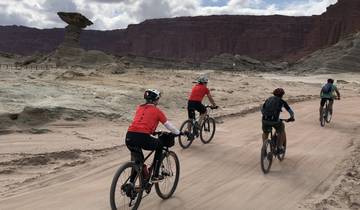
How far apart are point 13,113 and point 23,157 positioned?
164 inches

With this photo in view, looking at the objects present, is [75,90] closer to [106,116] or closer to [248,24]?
[106,116]

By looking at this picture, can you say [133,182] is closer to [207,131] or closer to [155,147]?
[155,147]

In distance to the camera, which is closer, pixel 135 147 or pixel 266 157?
pixel 135 147

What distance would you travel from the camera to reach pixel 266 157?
10500mm

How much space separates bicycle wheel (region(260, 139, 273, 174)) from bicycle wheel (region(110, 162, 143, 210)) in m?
3.65

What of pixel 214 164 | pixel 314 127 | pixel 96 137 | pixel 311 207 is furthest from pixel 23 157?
pixel 314 127

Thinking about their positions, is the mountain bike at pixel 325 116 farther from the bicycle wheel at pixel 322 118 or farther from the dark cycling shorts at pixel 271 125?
the dark cycling shorts at pixel 271 125

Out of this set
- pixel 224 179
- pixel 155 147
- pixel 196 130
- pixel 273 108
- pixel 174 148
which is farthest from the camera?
pixel 196 130

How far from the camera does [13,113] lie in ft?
49.2

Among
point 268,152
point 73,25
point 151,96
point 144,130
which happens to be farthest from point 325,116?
point 73,25

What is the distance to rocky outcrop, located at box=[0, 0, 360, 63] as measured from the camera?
141 meters

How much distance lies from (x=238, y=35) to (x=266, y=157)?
16475 centimetres

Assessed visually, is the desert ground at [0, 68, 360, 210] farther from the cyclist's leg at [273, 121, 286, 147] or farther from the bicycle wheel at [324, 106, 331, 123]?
the cyclist's leg at [273, 121, 286, 147]

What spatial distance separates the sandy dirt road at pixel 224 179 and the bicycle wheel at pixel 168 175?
141 millimetres
